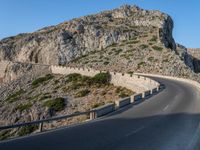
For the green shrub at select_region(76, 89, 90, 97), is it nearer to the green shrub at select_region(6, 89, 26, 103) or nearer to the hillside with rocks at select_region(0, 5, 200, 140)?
the hillside with rocks at select_region(0, 5, 200, 140)

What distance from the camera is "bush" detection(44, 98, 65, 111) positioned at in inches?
2206

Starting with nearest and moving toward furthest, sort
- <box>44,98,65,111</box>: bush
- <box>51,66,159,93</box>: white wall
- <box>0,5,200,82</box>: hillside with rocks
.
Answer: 1. <box>51,66,159,93</box>: white wall
2. <box>44,98,65,111</box>: bush
3. <box>0,5,200,82</box>: hillside with rocks

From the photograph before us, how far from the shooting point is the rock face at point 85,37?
116 metres

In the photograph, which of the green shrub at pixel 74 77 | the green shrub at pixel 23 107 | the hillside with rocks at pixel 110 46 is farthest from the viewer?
the hillside with rocks at pixel 110 46

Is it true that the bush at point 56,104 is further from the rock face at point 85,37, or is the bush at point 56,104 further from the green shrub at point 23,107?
the rock face at point 85,37

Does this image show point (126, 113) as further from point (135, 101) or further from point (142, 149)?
point (142, 149)

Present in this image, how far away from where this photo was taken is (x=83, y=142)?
50.9ft

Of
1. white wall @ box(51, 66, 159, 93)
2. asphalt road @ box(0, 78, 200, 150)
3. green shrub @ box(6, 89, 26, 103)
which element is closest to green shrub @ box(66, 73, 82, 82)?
white wall @ box(51, 66, 159, 93)

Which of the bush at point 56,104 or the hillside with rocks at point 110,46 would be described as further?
the hillside with rocks at point 110,46

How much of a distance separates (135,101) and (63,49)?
84.2 meters

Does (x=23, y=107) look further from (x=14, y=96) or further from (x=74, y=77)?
(x=14, y=96)

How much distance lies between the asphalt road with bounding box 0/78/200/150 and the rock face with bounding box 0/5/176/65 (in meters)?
86.2

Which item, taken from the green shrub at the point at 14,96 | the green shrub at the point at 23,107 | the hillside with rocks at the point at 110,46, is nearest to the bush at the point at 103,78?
the green shrub at the point at 23,107

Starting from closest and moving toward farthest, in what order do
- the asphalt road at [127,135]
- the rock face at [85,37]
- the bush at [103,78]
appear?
the asphalt road at [127,135], the bush at [103,78], the rock face at [85,37]
